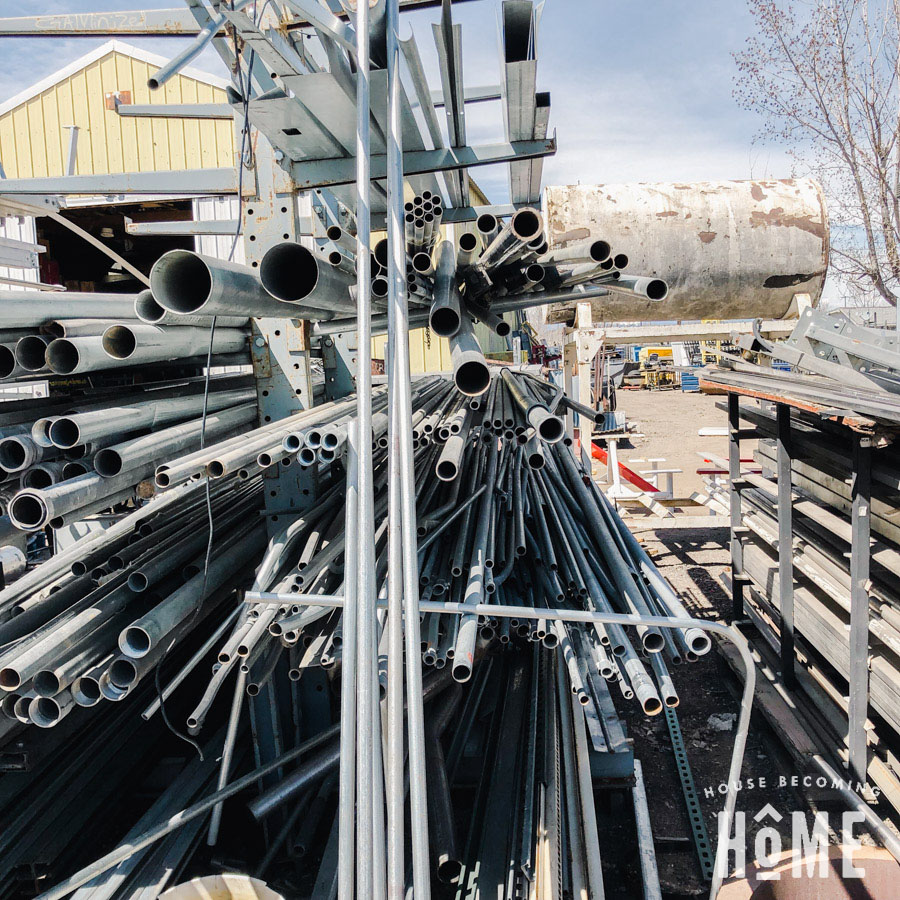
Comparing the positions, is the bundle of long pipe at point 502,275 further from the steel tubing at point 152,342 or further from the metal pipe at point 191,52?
the metal pipe at point 191,52

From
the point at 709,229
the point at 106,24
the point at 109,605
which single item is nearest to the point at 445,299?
the point at 109,605

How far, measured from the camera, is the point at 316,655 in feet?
7.61

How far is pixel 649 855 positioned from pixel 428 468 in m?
2.18

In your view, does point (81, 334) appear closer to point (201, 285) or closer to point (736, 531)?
point (201, 285)

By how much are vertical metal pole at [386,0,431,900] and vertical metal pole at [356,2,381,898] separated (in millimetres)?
68

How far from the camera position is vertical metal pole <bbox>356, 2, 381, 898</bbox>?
1437mm

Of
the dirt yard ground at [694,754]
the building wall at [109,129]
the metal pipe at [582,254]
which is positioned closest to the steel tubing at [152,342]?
the metal pipe at [582,254]

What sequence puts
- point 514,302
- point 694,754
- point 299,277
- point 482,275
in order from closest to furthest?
point 299,277 < point 482,275 < point 514,302 < point 694,754

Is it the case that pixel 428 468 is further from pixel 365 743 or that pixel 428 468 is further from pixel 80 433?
pixel 365 743

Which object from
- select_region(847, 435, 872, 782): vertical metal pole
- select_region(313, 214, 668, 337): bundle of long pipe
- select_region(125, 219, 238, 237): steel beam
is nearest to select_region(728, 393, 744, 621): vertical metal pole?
select_region(847, 435, 872, 782): vertical metal pole

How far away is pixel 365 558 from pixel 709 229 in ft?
17.6

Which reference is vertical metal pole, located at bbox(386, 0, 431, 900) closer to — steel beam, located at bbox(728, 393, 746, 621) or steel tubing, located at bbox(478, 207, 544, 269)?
steel tubing, located at bbox(478, 207, 544, 269)

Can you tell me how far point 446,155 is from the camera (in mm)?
2924

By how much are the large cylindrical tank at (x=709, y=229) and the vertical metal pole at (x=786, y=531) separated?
5.51 ft
